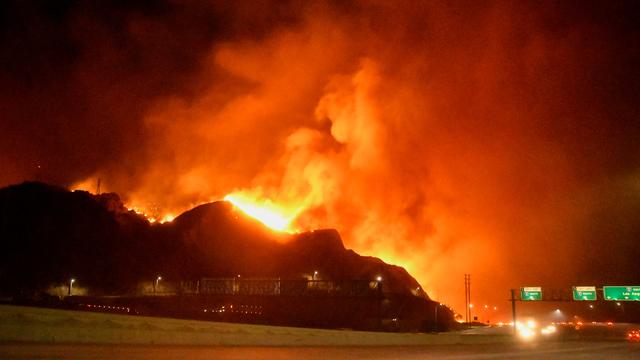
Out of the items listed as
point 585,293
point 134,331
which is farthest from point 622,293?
point 134,331

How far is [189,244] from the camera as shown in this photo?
159 metres

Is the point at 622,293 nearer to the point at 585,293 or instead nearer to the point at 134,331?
the point at 585,293

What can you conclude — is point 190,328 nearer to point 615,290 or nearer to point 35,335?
point 35,335

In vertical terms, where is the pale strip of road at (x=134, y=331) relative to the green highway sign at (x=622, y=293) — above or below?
below

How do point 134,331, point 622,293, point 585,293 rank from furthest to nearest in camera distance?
point 585,293, point 622,293, point 134,331

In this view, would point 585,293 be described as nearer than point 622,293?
No

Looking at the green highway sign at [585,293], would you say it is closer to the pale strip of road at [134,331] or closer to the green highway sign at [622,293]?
the green highway sign at [622,293]

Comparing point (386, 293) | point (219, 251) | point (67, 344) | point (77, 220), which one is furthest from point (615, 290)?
point (77, 220)

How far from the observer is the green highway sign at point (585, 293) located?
91188 millimetres

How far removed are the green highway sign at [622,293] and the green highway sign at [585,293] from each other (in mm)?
2216

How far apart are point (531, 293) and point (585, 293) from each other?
9.26 metres

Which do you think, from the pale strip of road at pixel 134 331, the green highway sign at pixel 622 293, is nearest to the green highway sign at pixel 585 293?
the green highway sign at pixel 622 293

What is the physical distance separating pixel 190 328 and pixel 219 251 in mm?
124388

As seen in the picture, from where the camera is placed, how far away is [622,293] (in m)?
87.3
